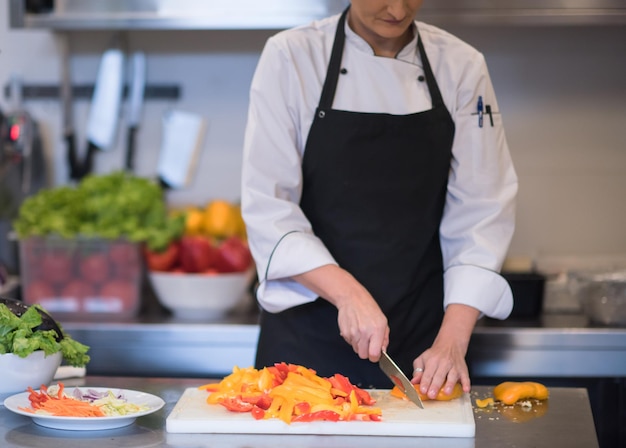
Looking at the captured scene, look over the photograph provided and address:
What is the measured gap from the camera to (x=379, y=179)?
2.11m

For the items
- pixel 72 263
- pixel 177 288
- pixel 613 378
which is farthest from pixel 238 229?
pixel 613 378

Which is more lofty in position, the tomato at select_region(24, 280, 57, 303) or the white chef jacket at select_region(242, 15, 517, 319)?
the white chef jacket at select_region(242, 15, 517, 319)

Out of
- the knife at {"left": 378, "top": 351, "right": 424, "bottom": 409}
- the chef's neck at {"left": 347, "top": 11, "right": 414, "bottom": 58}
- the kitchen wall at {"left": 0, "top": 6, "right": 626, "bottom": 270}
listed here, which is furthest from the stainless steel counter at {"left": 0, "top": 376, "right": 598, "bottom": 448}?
the kitchen wall at {"left": 0, "top": 6, "right": 626, "bottom": 270}

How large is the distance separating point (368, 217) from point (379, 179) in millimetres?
86

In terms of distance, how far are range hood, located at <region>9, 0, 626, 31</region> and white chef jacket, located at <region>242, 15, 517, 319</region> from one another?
629 millimetres

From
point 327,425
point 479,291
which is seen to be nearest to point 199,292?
point 479,291

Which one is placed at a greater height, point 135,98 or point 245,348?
point 135,98

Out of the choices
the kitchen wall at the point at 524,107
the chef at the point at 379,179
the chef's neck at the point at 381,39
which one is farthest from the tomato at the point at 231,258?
the chef's neck at the point at 381,39

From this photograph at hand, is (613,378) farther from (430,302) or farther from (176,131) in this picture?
(176,131)

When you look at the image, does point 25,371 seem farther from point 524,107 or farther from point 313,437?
point 524,107

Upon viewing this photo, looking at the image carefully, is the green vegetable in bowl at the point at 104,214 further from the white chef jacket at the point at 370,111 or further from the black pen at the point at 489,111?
the black pen at the point at 489,111

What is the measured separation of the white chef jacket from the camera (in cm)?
199

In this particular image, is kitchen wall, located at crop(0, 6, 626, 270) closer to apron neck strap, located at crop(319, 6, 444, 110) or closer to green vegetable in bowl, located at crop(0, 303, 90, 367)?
apron neck strap, located at crop(319, 6, 444, 110)

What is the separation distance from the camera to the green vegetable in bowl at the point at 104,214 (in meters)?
2.81
